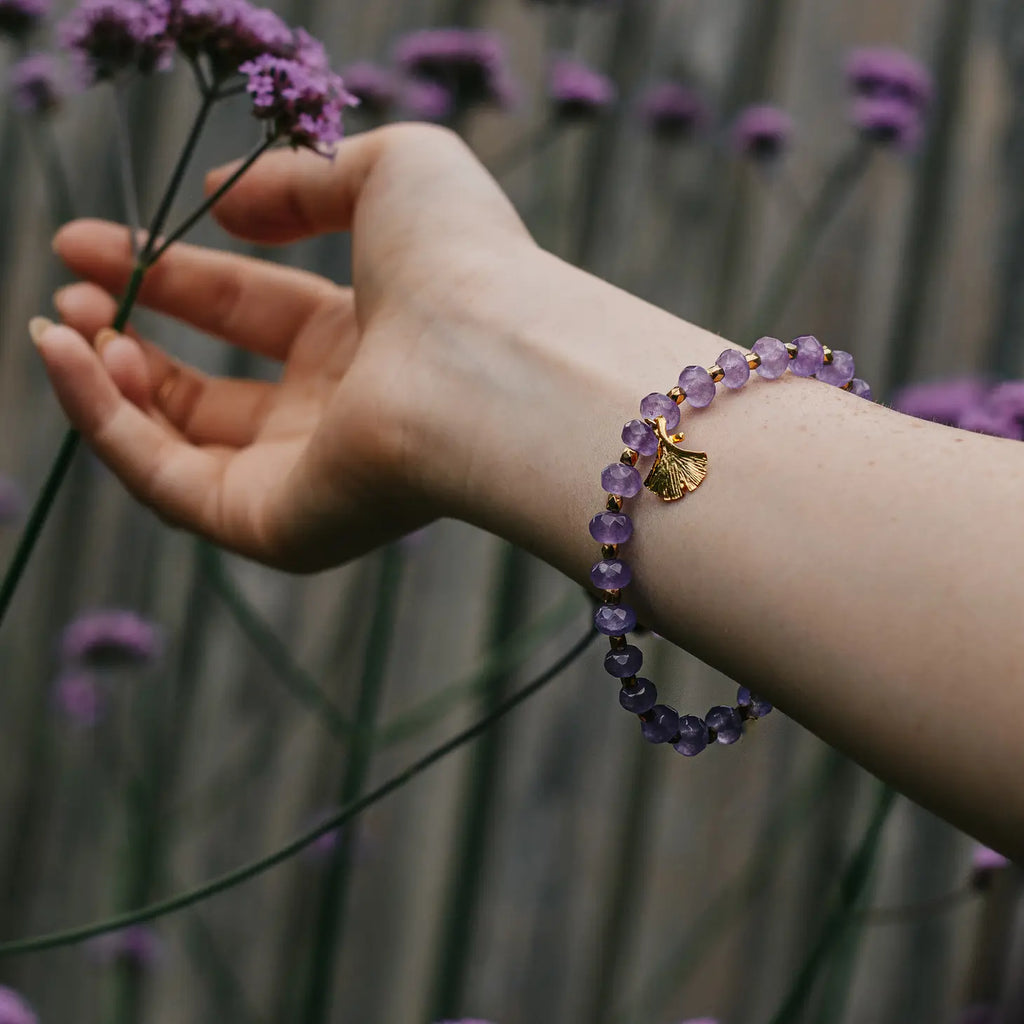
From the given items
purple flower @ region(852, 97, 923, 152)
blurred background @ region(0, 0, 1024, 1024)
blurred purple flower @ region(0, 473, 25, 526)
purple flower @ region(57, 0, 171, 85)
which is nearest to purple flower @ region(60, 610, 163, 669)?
blurred background @ region(0, 0, 1024, 1024)

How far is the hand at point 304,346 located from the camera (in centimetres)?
54

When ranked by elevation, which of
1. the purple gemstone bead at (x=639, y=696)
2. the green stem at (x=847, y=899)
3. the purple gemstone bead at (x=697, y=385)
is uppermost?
the purple gemstone bead at (x=697, y=385)

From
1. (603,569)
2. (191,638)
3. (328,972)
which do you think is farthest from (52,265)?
(603,569)

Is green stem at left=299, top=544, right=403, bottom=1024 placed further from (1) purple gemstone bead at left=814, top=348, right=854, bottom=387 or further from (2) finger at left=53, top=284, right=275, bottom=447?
(1) purple gemstone bead at left=814, top=348, right=854, bottom=387

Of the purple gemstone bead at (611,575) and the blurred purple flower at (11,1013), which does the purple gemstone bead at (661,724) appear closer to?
the purple gemstone bead at (611,575)

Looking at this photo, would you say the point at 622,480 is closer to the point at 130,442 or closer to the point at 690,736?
the point at 690,736

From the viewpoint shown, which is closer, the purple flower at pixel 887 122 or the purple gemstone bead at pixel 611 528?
the purple gemstone bead at pixel 611 528

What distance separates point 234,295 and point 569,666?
0.59 m

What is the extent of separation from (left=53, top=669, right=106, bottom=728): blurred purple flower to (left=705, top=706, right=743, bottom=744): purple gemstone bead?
30.9 inches

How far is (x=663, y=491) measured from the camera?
16.3 inches

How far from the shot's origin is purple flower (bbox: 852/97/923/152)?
34.6 inches

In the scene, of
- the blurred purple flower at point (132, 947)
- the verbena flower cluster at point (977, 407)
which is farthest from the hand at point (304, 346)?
the blurred purple flower at point (132, 947)

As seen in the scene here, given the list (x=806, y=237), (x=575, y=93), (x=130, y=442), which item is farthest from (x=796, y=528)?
(x=806, y=237)

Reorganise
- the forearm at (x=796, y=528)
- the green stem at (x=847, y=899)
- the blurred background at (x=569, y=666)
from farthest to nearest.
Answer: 1. the blurred background at (x=569, y=666)
2. the green stem at (x=847, y=899)
3. the forearm at (x=796, y=528)
